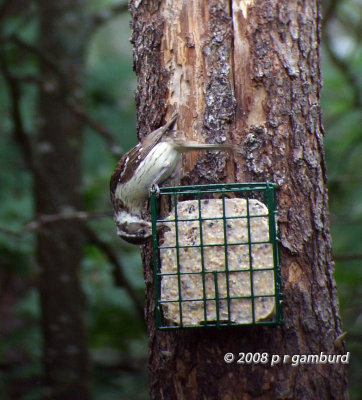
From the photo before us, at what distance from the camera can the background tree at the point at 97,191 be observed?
242 inches

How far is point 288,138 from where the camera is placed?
11.4ft

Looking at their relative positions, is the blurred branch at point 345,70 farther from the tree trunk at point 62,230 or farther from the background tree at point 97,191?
the tree trunk at point 62,230

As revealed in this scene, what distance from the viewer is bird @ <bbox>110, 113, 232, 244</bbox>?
11.5 feet

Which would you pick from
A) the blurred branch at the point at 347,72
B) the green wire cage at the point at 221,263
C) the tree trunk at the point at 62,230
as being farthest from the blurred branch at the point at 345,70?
the green wire cage at the point at 221,263

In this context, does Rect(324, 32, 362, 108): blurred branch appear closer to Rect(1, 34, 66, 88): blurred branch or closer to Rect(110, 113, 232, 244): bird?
Rect(1, 34, 66, 88): blurred branch

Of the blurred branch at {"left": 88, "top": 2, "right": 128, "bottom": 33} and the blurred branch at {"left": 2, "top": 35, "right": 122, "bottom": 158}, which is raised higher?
the blurred branch at {"left": 88, "top": 2, "right": 128, "bottom": 33}

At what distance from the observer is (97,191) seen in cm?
789

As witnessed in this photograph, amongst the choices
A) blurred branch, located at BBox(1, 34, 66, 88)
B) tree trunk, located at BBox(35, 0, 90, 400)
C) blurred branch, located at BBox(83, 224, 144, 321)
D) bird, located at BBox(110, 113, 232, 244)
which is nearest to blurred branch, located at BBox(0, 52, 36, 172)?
blurred branch, located at BBox(1, 34, 66, 88)

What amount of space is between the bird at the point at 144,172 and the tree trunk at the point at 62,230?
9.69 feet

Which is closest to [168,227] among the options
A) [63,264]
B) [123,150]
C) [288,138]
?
[288,138]

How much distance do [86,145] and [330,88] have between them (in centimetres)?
264

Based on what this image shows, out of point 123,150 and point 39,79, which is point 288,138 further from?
point 39,79

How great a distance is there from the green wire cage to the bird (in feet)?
0.75

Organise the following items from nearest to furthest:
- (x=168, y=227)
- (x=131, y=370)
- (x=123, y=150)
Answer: (x=168, y=227)
(x=123, y=150)
(x=131, y=370)
